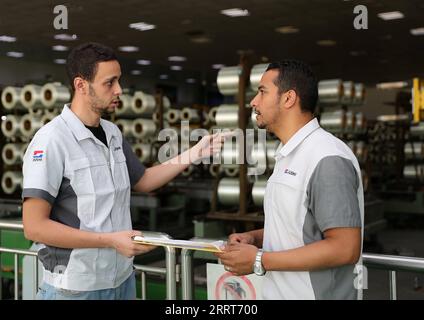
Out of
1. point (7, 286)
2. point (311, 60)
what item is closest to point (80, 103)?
point (7, 286)

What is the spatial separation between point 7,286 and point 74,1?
507 cm

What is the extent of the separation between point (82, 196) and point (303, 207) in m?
0.85

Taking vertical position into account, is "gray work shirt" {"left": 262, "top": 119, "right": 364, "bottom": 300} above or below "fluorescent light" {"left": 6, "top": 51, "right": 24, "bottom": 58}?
below

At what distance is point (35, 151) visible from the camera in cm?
188

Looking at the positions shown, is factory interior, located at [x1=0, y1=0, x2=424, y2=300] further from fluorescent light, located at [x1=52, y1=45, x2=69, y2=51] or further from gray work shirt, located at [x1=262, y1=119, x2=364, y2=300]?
gray work shirt, located at [x1=262, y1=119, x2=364, y2=300]

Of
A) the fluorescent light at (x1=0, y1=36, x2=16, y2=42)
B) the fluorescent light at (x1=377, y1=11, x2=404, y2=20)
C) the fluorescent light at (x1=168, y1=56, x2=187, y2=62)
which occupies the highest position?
the fluorescent light at (x1=168, y1=56, x2=187, y2=62)

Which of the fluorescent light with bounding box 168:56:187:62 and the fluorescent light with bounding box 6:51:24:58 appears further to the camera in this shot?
the fluorescent light with bounding box 168:56:187:62

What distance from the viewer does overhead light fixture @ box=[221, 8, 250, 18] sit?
9.97 m

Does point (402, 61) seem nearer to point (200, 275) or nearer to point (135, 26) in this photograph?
point (135, 26)

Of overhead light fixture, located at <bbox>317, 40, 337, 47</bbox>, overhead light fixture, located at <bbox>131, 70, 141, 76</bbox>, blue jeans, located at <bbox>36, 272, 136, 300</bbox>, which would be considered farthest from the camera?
overhead light fixture, located at <bbox>131, 70, 141, 76</bbox>

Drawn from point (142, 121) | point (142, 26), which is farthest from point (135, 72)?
point (142, 121)

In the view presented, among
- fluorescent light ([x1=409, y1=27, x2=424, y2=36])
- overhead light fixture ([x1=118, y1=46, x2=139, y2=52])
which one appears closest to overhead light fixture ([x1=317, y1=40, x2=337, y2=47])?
fluorescent light ([x1=409, y1=27, x2=424, y2=36])

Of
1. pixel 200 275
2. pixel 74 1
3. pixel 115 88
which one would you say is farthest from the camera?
pixel 74 1

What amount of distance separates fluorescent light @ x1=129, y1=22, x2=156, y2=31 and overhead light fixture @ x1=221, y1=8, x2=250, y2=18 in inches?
75.4
